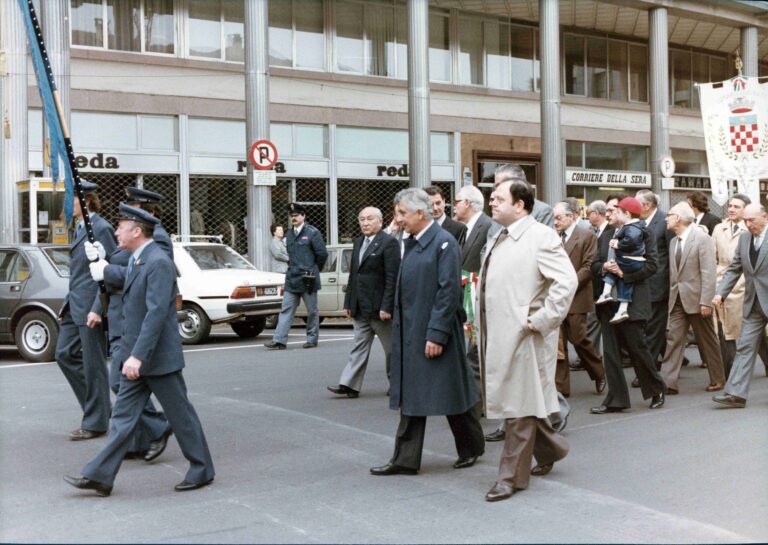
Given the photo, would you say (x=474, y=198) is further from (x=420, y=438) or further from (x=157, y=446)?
(x=157, y=446)

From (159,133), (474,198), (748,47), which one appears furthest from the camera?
(748,47)

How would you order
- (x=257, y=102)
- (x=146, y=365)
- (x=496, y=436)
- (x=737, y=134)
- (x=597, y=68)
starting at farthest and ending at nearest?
1. (x=597, y=68)
2. (x=257, y=102)
3. (x=737, y=134)
4. (x=496, y=436)
5. (x=146, y=365)

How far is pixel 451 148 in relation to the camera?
29.1 meters

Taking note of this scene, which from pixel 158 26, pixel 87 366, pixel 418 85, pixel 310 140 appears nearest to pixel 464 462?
pixel 87 366

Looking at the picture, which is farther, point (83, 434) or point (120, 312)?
point (83, 434)

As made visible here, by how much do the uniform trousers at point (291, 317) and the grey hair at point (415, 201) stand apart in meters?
7.72

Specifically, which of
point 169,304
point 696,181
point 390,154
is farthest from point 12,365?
point 696,181

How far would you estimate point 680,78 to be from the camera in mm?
35656

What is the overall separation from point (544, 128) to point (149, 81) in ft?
36.9

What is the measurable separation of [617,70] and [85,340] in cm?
2928

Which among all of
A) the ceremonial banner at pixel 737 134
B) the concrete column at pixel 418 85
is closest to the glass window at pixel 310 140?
the concrete column at pixel 418 85

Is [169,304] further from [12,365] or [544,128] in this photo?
[544,128]

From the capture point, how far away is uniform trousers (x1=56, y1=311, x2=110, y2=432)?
7.52 m

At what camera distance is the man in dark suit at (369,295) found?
32.0 feet
